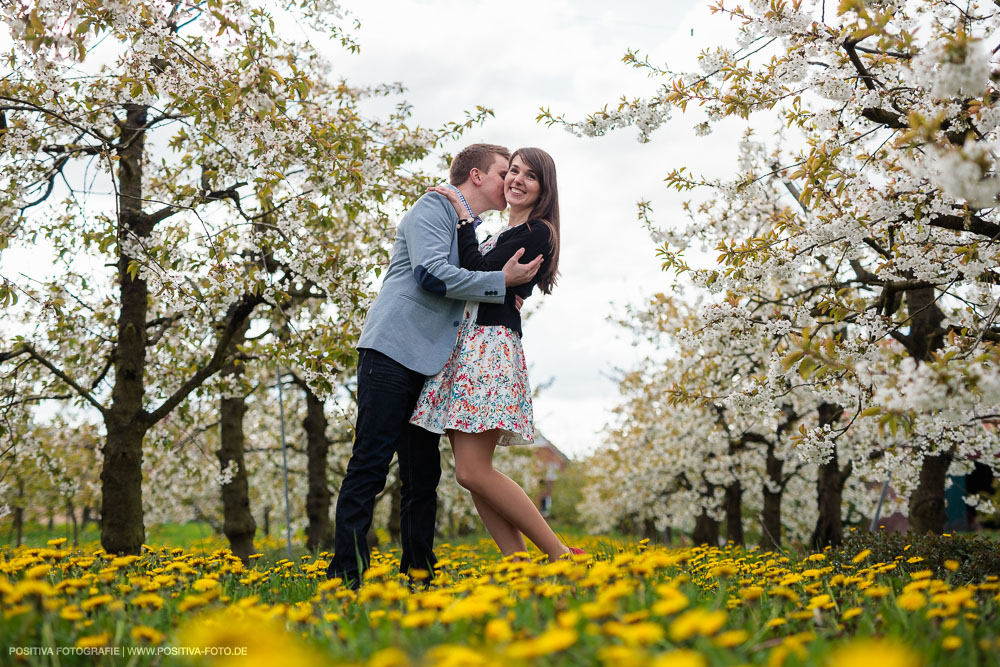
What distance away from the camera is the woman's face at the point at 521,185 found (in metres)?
3.45

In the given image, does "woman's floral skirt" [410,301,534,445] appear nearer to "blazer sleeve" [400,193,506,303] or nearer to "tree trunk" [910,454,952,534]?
"blazer sleeve" [400,193,506,303]

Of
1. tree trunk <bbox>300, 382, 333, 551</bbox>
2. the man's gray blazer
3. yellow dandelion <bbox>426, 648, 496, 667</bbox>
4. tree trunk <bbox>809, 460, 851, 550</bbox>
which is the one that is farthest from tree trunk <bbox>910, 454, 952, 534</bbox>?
tree trunk <bbox>300, 382, 333, 551</bbox>

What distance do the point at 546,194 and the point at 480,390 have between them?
994 mm

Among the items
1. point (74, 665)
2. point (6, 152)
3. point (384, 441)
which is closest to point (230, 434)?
point (6, 152)

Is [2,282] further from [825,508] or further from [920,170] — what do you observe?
[825,508]

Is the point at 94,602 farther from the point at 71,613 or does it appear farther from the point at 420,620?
the point at 420,620

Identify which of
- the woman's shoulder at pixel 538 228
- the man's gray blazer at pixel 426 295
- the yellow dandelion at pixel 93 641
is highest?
the woman's shoulder at pixel 538 228

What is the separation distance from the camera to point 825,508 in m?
7.89

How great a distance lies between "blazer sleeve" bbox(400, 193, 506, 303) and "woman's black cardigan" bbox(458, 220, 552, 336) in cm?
7

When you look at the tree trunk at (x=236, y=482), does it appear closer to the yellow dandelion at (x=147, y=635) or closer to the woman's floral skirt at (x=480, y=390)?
the woman's floral skirt at (x=480, y=390)

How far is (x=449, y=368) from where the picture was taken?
3.31m

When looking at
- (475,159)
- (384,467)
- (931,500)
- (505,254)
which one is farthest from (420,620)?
(931,500)

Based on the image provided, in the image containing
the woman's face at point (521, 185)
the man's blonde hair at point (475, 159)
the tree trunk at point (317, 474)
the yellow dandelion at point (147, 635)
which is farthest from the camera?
the tree trunk at point (317, 474)

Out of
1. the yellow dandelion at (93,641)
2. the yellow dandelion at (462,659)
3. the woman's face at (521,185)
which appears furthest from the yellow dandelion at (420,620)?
the woman's face at (521,185)
